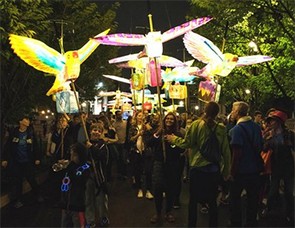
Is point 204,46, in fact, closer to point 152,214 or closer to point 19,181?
point 152,214

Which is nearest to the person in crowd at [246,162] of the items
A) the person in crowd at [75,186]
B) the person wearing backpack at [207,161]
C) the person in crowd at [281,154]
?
the person wearing backpack at [207,161]

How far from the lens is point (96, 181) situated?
6254 mm

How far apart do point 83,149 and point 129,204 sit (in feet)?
9.14

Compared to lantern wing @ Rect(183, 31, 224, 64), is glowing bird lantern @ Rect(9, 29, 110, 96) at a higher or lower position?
lower

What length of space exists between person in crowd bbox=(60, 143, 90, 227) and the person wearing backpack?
161 centimetres

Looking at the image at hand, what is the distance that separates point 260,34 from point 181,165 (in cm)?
894

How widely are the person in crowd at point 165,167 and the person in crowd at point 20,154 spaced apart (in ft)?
9.31

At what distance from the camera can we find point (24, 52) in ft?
21.0

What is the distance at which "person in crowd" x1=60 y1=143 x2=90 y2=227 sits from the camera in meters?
5.71

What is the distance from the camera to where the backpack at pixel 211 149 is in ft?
17.9

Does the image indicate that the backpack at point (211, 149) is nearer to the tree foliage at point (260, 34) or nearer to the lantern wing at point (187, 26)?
the lantern wing at point (187, 26)

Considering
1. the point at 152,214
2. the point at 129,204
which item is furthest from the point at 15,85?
the point at 152,214

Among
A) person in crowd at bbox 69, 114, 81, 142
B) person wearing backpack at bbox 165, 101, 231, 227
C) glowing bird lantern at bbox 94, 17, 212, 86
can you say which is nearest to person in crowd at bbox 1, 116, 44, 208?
person in crowd at bbox 69, 114, 81, 142

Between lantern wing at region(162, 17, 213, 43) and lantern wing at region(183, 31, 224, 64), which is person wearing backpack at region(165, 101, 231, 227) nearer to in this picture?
lantern wing at region(162, 17, 213, 43)
